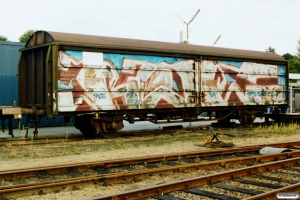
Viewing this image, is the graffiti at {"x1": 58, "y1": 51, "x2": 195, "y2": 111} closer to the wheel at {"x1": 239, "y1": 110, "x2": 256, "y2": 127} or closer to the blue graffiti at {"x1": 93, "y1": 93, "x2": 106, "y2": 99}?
the blue graffiti at {"x1": 93, "y1": 93, "x2": 106, "y2": 99}

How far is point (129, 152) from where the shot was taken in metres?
11.5

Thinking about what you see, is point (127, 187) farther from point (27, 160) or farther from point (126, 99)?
point (126, 99)

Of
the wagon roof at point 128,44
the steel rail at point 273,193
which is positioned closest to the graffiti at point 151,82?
the wagon roof at point 128,44

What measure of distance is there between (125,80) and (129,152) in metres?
4.29

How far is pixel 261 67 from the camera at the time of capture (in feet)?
66.4

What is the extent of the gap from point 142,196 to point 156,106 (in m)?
9.84

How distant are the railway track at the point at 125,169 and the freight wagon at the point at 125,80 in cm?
511

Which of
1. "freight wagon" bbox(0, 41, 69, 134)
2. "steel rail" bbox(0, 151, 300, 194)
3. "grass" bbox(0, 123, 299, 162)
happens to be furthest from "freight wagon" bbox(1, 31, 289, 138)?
"steel rail" bbox(0, 151, 300, 194)

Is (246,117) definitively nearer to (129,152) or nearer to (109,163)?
(129,152)

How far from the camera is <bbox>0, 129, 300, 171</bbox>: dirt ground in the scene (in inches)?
381

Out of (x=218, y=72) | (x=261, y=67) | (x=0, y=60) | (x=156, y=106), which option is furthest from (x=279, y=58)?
(x=0, y=60)

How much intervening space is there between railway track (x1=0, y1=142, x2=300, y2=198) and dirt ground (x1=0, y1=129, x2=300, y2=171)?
1.17 m

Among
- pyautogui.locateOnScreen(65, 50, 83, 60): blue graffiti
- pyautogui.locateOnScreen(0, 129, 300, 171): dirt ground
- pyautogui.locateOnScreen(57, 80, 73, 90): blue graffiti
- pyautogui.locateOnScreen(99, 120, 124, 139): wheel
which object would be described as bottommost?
pyautogui.locateOnScreen(0, 129, 300, 171): dirt ground

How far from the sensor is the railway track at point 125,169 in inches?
269
